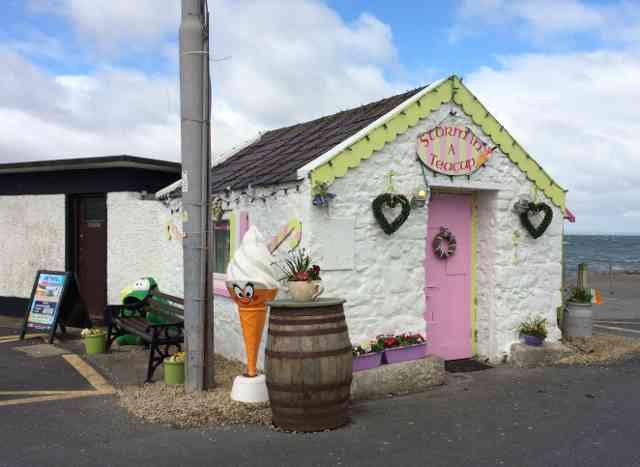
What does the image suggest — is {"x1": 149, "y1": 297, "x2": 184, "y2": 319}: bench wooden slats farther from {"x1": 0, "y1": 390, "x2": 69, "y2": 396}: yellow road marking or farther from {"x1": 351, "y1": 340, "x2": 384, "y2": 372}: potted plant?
{"x1": 351, "y1": 340, "x2": 384, "y2": 372}: potted plant

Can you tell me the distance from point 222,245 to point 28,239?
5.28m

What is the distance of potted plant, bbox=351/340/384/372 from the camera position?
250 inches

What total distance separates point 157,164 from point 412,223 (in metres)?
5.26

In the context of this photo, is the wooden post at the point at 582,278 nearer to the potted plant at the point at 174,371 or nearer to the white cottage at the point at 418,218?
the white cottage at the point at 418,218

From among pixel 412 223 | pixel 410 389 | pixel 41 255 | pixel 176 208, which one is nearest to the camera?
pixel 410 389

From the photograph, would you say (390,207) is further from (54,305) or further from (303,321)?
(54,305)

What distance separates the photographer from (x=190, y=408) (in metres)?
5.55

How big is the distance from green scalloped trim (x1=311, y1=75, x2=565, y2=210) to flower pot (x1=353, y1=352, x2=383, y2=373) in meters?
1.84

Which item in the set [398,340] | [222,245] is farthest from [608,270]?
[398,340]

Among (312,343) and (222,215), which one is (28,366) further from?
(312,343)

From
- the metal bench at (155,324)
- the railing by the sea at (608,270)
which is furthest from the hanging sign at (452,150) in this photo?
the railing by the sea at (608,270)

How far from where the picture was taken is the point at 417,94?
7.14 m

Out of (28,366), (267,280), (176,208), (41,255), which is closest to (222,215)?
(176,208)

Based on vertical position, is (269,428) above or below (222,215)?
below
